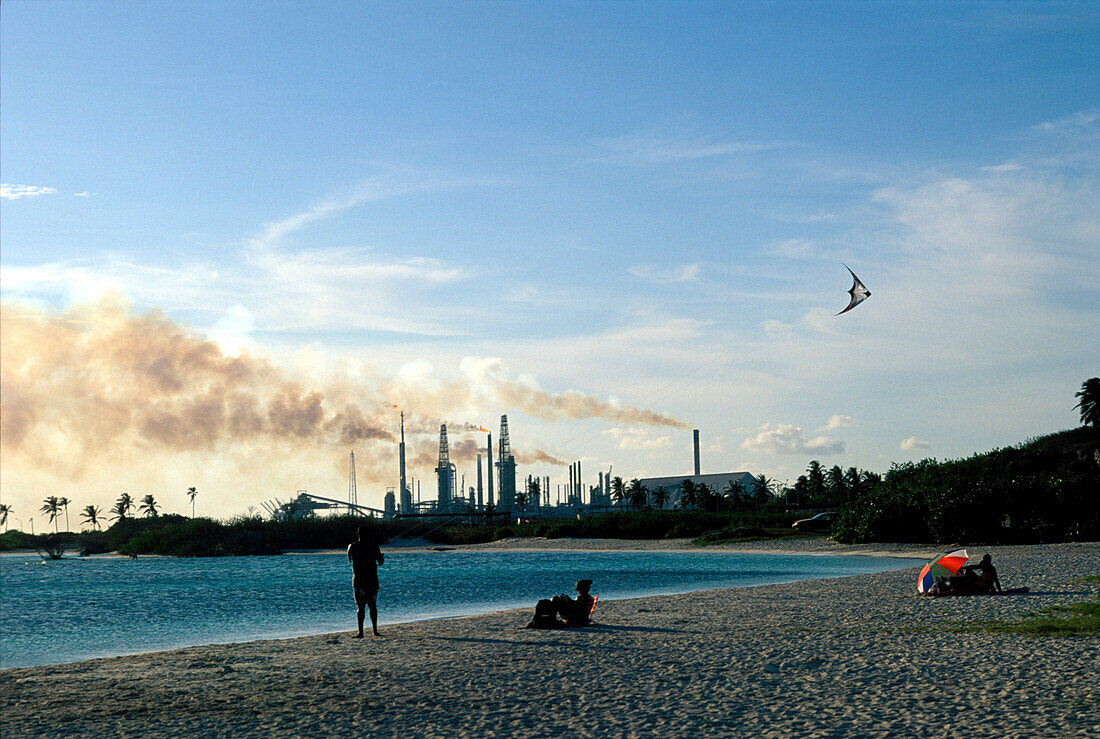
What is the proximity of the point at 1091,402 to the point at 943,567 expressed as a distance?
8853 cm

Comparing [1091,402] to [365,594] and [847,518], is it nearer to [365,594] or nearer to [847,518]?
[847,518]

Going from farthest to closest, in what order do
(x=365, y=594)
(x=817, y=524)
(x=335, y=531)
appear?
(x=335, y=531)
(x=817, y=524)
(x=365, y=594)

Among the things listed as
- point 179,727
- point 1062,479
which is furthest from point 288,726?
point 1062,479

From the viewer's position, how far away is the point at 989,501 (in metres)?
56.3

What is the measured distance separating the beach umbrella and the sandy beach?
2.16 m

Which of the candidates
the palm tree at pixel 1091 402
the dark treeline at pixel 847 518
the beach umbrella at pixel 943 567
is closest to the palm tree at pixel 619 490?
the dark treeline at pixel 847 518

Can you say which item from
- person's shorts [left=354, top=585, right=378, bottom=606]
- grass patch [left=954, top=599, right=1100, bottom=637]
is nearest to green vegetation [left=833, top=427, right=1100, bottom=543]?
grass patch [left=954, top=599, right=1100, bottom=637]

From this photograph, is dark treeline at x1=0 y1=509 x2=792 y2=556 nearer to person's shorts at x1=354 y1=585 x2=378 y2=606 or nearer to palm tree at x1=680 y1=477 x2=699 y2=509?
palm tree at x1=680 y1=477 x2=699 y2=509

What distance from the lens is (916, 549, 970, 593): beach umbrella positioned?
23.0m

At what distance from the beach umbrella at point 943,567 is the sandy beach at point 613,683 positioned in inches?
84.9

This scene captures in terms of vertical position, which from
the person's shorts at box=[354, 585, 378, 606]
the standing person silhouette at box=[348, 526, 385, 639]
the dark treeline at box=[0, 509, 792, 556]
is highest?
the standing person silhouette at box=[348, 526, 385, 639]

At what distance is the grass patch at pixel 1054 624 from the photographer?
50.6 ft

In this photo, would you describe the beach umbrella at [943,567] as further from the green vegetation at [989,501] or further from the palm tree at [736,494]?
the palm tree at [736,494]

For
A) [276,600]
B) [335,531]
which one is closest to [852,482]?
[335,531]
